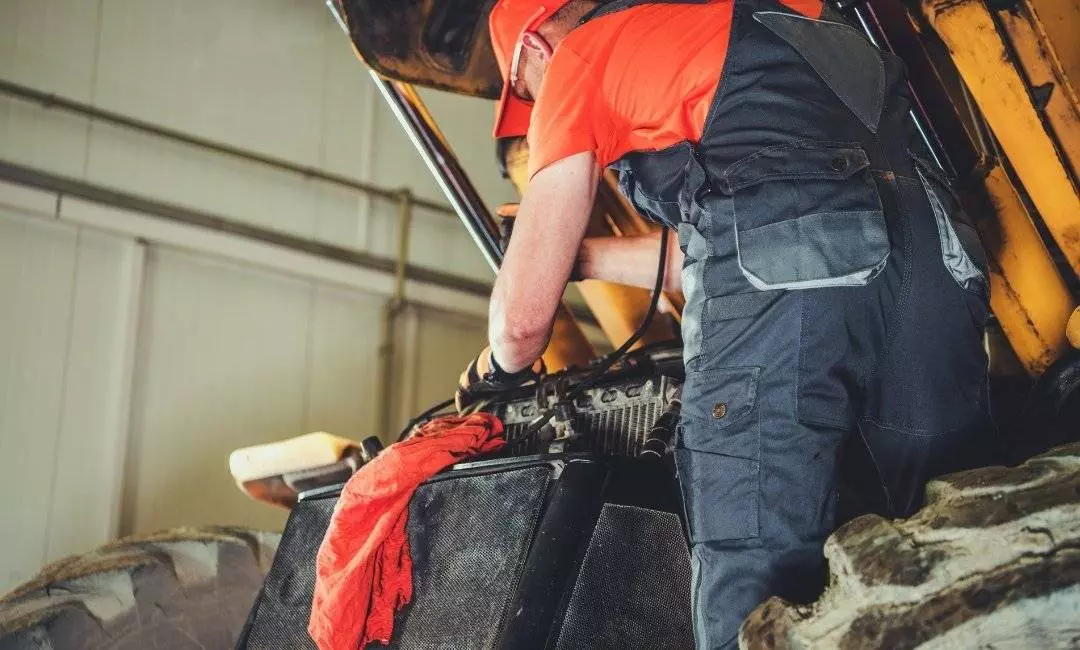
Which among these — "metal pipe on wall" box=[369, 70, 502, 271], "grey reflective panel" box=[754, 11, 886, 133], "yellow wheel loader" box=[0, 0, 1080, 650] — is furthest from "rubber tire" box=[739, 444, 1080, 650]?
"metal pipe on wall" box=[369, 70, 502, 271]

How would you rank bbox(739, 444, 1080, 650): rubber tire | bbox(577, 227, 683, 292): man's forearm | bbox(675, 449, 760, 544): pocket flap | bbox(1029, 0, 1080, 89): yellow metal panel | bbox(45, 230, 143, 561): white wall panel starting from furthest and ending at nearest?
bbox(45, 230, 143, 561): white wall panel, bbox(1029, 0, 1080, 89): yellow metal panel, bbox(577, 227, 683, 292): man's forearm, bbox(675, 449, 760, 544): pocket flap, bbox(739, 444, 1080, 650): rubber tire

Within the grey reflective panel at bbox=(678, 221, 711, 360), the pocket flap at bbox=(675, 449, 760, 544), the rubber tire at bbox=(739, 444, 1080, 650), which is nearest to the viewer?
the rubber tire at bbox=(739, 444, 1080, 650)

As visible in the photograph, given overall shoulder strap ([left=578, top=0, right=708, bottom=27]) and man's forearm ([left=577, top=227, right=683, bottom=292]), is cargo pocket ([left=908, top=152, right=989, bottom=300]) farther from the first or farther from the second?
man's forearm ([left=577, top=227, right=683, bottom=292])

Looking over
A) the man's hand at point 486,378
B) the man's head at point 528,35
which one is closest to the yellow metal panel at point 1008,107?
the man's head at point 528,35

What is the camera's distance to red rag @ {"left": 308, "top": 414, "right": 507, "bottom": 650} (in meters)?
1.62

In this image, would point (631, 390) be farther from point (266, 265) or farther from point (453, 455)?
point (266, 265)

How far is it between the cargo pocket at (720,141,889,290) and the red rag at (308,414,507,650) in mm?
775

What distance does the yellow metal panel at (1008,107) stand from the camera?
6.77 ft

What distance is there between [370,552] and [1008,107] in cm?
165

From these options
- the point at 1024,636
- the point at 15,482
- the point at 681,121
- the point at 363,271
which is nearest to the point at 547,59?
the point at 681,121

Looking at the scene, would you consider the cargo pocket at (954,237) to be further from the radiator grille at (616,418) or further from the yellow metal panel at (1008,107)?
the yellow metal panel at (1008,107)

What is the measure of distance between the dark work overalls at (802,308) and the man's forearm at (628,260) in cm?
46

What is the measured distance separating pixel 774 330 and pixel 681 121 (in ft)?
1.14

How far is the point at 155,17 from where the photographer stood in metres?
5.66
